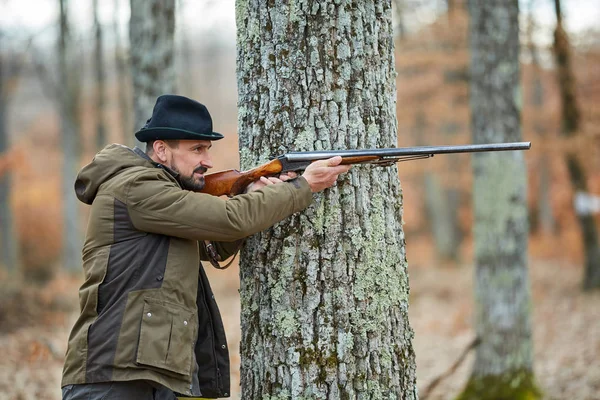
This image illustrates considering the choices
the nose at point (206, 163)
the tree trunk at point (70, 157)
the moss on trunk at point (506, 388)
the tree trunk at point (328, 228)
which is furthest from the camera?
the tree trunk at point (70, 157)

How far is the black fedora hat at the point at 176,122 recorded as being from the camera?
143 inches

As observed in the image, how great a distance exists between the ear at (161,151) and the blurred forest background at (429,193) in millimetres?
4475

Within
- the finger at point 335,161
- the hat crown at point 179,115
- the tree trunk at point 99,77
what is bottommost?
the finger at point 335,161

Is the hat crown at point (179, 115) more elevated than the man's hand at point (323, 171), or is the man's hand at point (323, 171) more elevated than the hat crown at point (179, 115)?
the hat crown at point (179, 115)

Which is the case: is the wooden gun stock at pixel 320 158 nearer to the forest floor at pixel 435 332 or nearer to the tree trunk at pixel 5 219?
the forest floor at pixel 435 332

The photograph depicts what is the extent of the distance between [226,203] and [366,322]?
39.9 inches

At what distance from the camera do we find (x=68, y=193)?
19.6 meters

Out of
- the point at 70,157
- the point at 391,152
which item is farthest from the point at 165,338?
the point at 70,157

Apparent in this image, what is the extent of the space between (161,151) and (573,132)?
42.3 ft

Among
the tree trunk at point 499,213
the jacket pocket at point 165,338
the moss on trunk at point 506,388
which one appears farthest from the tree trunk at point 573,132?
the jacket pocket at point 165,338

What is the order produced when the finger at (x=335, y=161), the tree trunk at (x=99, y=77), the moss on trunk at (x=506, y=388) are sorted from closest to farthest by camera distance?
the finger at (x=335, y=161), the moss on trunk at (x=506, y=388), the tree trunk at (x=99, y=77)

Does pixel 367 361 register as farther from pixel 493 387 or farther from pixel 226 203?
pixel 493 387

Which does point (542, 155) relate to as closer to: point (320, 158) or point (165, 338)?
point (320, 158)

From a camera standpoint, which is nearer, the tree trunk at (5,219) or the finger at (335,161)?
the finger at (335,161)
